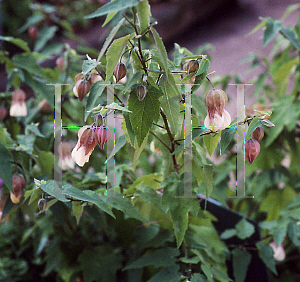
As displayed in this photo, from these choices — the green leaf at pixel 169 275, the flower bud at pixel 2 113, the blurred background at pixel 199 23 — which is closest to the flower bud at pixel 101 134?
the green leaf at pixel 169 275

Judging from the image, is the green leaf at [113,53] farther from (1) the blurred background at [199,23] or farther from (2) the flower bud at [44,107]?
(1) the blurred background at [199,23]

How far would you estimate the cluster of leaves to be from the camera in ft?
1.17

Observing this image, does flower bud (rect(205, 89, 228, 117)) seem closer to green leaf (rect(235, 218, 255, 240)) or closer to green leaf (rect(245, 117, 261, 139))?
green leaf (rect(245, 117, 261, 139))

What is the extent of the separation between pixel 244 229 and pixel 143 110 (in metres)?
0.36

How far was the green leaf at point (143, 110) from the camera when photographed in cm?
34

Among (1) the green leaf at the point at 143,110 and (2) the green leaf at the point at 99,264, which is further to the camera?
(2) the green leaf at the point at 99,264

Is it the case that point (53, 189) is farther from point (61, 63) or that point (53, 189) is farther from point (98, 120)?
point (61, 63)

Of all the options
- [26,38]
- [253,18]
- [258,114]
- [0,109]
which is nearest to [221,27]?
[253,18]

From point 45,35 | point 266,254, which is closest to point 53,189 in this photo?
point 266,254

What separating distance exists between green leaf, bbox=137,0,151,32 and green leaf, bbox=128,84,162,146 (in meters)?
0.06

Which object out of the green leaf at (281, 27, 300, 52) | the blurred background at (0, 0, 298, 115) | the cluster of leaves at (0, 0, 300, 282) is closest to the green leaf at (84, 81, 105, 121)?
the cluster of leaves at (0, 0, 300, 282)

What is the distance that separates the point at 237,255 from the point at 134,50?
1.40 feet

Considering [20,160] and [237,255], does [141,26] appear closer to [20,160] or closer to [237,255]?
[20,160]

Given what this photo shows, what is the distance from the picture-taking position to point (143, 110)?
343mm
